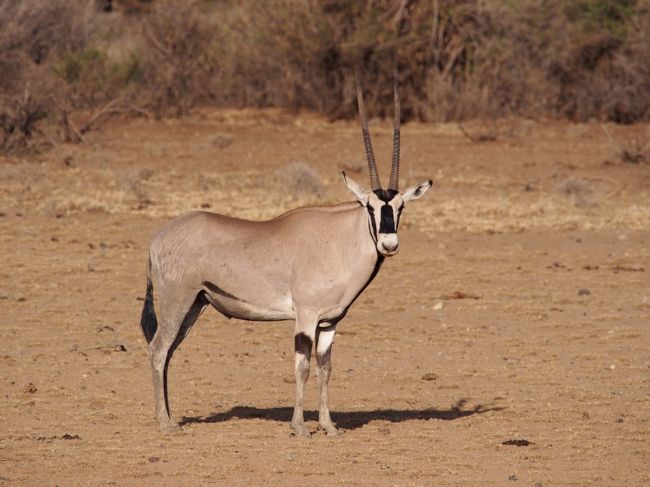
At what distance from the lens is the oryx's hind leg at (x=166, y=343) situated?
29.0ft

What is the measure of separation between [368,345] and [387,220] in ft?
13.9

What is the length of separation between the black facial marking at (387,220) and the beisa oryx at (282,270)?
167 mm

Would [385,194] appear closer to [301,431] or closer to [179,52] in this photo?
[301,431]

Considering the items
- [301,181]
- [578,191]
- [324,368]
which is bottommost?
[324,368]

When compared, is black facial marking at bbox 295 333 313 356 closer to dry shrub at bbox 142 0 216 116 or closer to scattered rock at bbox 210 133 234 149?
scattered rock at bbox 210 133 234 149

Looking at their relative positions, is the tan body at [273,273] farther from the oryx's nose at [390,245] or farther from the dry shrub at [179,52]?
the dry shrub at [179,52]

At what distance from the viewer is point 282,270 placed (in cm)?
876

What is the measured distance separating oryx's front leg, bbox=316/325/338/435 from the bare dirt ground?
0.13 m

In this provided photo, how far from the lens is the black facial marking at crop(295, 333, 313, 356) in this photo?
8571 millimetres

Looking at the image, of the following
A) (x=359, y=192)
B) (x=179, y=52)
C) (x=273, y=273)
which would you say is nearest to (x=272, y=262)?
(x=273, y=273)

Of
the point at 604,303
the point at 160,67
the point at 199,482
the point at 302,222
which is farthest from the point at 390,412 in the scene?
the point at 160,67

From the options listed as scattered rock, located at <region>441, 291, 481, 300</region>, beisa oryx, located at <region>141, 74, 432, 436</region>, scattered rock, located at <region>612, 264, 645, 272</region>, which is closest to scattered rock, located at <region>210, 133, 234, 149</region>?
scattered rock, located at <region>612, 264, 645, 272</region>

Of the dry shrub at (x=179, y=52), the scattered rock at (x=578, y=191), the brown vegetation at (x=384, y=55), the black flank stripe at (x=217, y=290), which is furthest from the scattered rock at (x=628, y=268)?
the dry shrub at (x=179, y=52)

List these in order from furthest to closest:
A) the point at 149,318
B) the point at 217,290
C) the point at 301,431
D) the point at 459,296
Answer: the point at 459,296 < the point at 149,318 < the point at 217,290 < the point at 301,431
